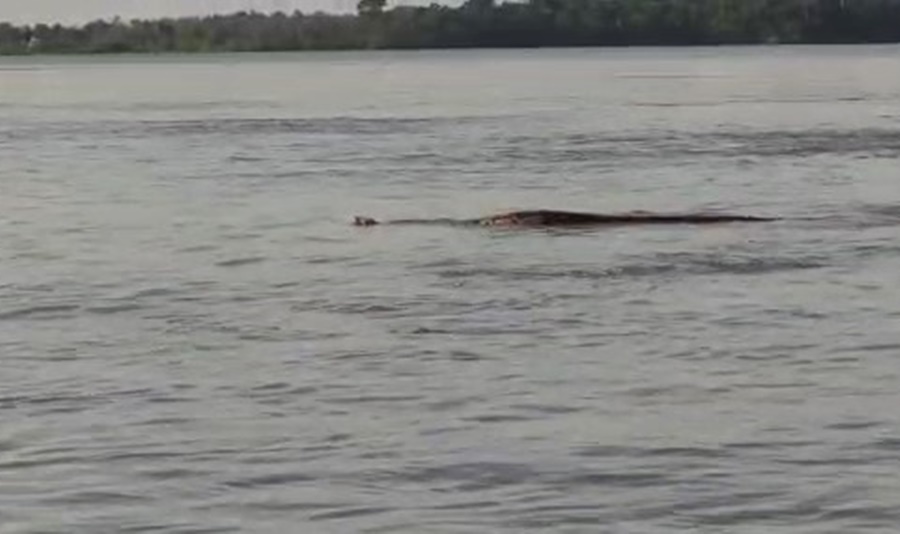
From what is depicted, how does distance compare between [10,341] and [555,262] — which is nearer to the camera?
[10,341]

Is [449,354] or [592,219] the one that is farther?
[592,219]

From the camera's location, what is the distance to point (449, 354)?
968 inches

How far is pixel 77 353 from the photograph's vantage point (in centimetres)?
2522

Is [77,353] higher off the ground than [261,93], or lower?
higher

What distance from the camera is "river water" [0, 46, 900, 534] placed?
59.0 feet

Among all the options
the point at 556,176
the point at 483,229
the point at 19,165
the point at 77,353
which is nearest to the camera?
the point at 77,353

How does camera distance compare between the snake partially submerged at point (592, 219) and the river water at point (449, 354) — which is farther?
the snake partially submerged at point (592, 219)

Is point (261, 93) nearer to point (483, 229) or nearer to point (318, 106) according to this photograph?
point (318, 106)

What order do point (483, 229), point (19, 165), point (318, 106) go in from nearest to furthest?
1. point (483, 229)
2. point (19, 165)
3. point (318, 106)

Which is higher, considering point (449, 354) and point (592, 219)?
point (449, 354)

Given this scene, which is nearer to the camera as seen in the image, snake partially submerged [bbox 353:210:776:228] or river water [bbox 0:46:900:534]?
river water [bbox 0:46:900:534]

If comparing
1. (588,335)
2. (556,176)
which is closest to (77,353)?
(588,335)

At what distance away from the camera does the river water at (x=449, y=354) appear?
18.0m

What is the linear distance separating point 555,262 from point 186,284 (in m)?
4.73
